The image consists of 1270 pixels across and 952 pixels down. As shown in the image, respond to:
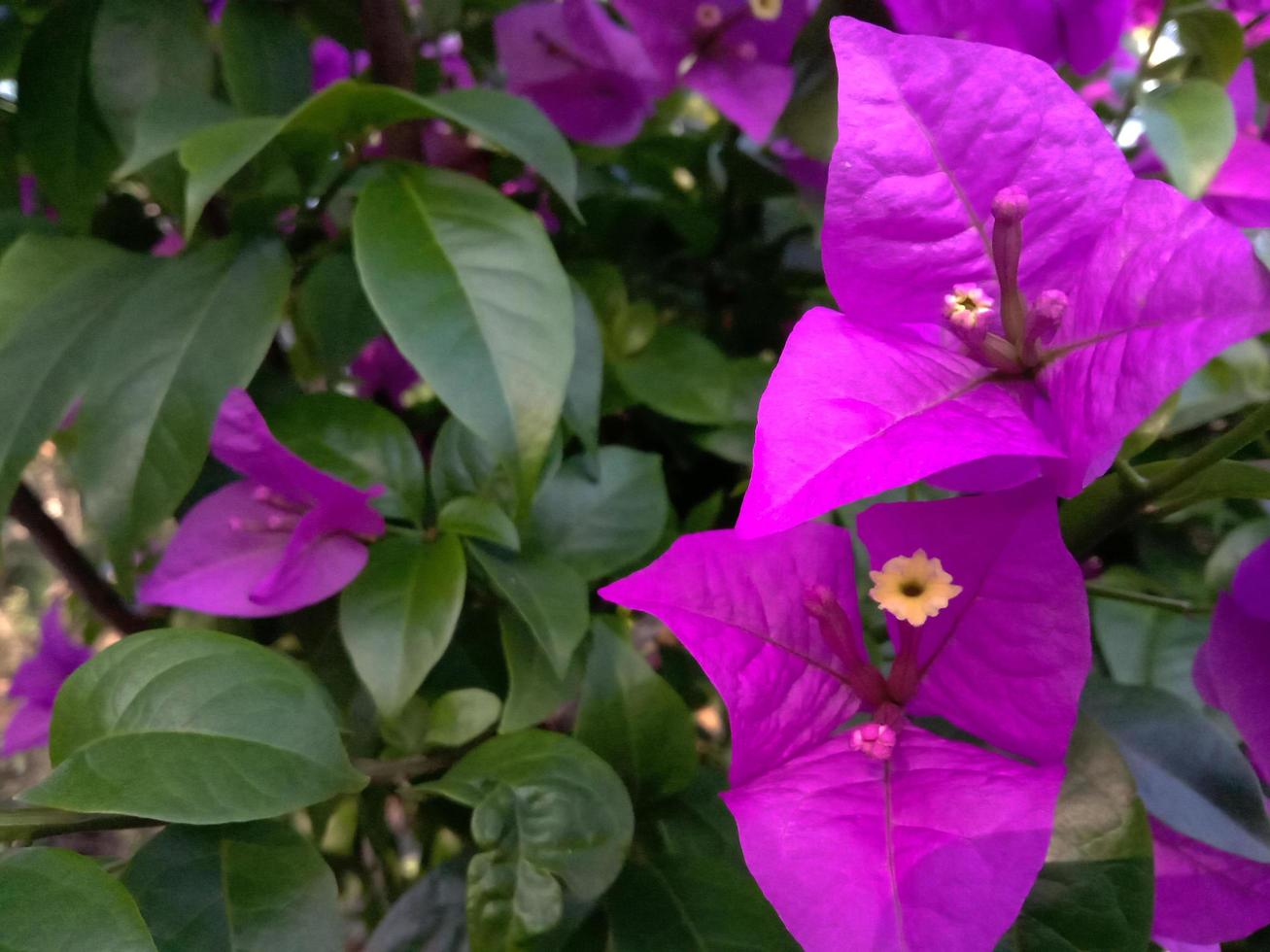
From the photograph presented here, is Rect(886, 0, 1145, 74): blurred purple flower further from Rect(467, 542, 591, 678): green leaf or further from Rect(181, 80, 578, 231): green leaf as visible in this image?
Rect(467, 542, 591, 678): green leaf

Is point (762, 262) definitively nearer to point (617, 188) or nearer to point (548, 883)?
point (617, 188)

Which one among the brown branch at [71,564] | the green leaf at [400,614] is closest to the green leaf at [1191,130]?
the green leaf at [400,614]

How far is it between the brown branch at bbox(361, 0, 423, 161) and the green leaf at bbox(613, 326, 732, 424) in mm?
163

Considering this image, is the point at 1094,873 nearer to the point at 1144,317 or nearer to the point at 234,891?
the point at 1144,317

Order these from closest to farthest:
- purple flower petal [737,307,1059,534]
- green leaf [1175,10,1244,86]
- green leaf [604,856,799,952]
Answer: purple flower petal [737,307,1059,534] → green leaf [604,856,799,952] → green leaf [1175,10,1244,86]

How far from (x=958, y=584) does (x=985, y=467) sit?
4 cm

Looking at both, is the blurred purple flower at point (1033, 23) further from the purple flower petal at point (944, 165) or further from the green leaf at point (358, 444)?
the green leaf at point (358, 444)

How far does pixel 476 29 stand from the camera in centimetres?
62

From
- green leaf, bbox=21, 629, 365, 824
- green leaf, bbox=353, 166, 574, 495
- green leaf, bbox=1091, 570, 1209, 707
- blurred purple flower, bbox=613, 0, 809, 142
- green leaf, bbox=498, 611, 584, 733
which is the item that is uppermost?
blurred purple flower, bbox=613, 0, 809, 142

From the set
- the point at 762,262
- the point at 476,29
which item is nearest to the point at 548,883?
the point at 762,262

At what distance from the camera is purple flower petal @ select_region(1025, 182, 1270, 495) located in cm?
23

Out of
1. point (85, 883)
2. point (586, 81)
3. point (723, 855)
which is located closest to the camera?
→ point (85, 883)

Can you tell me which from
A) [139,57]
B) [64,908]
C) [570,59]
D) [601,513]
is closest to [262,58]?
[139,57]

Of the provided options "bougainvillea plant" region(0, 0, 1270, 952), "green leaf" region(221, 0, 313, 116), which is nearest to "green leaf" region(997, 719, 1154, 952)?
"bougainvillea plant" region(0, 0, 1270, 952)
